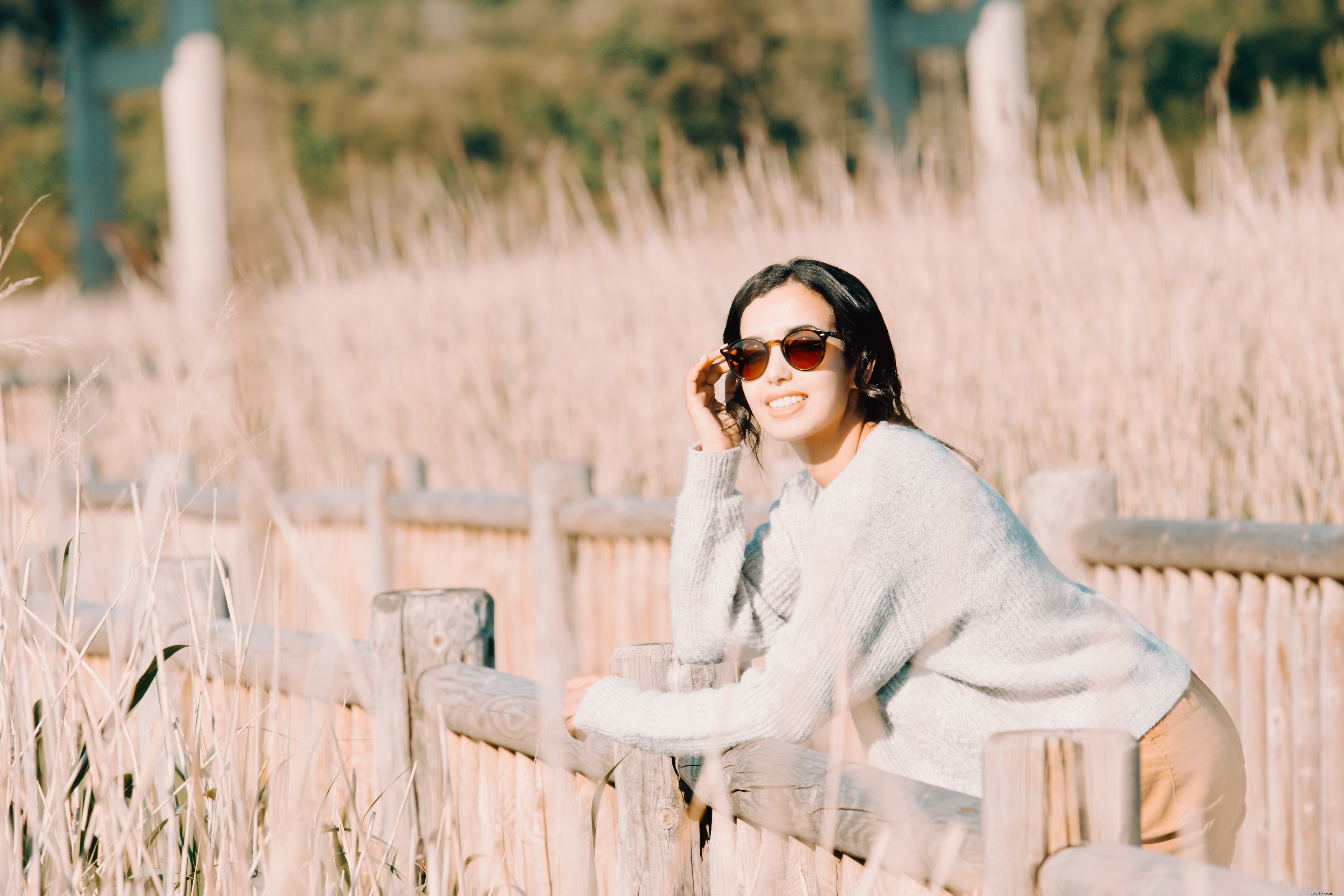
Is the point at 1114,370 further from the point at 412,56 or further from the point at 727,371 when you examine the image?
the point at 412,56

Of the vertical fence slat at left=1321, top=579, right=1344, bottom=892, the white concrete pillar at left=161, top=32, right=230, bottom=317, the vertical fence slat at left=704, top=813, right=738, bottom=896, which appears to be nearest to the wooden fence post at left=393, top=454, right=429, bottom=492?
the vertical fence slat at left=1321, top=579, right=1344, bottom=892

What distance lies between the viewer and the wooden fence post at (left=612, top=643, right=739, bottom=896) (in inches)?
66.7

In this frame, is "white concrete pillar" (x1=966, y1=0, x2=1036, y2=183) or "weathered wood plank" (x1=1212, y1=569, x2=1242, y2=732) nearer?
"weathered wood plank" (x1=1212, y1=569, x2=1242, y2=732)

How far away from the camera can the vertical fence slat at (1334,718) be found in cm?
254

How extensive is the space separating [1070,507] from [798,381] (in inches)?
48.7

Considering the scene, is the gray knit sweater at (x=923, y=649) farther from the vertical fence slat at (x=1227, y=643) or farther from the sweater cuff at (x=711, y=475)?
the vertical fence slat at (x=1227, y=643)

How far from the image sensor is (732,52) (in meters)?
14.7

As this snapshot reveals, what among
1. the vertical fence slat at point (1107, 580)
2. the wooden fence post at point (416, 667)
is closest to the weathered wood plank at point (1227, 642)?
the vertical fence slat at point (1107, 580)

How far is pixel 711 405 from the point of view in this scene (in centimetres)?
216

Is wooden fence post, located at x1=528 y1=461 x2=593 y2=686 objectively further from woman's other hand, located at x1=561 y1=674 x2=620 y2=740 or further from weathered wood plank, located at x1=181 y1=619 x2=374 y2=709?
woman's other hand, located at x1=561 y1=674 x2=620 y2=740

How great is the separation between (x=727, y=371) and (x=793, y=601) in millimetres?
386

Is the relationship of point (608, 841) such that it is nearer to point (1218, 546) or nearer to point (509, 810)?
point (509, 810)

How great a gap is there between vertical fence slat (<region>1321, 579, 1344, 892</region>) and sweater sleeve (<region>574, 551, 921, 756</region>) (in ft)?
4.26

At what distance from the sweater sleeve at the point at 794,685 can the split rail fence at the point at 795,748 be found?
0.05 metres
